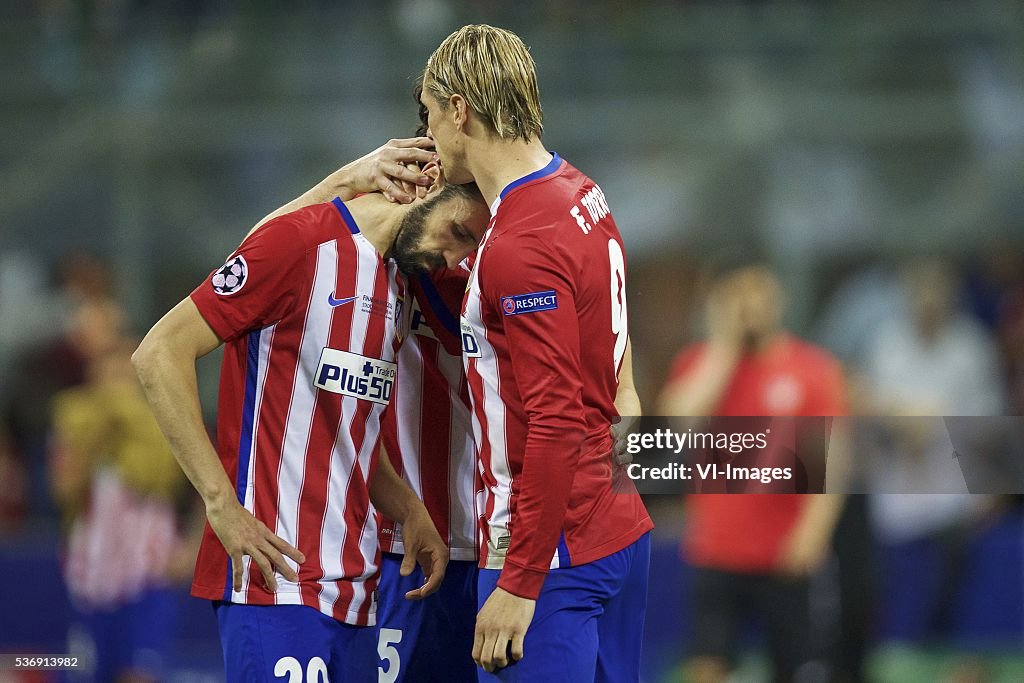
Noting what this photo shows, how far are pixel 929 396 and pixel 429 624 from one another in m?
4.56

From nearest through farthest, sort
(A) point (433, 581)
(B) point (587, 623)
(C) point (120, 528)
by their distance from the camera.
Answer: (B) point (587, 623) < (A) point (433, 581) < (C) point (120, 528)

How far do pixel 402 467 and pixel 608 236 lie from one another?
2.58ft

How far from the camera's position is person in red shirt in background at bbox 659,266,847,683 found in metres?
5.18

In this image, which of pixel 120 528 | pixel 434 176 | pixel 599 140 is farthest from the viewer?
pixel 599 140

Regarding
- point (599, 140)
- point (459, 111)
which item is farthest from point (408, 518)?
point (599, 140)

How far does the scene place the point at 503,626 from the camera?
7.19 ft

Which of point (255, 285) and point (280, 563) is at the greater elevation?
point (255, 285)

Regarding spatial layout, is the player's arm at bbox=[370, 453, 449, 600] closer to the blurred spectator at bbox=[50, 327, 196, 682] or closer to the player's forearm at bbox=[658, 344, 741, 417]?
the player's forearm at bbox=[658, 344, 741, 417]

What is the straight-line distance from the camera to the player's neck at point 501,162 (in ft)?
7.68

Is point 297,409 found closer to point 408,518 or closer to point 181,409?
point 181,409

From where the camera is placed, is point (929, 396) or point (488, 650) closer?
point (488, 650)

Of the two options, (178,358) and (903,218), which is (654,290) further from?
(178,358)

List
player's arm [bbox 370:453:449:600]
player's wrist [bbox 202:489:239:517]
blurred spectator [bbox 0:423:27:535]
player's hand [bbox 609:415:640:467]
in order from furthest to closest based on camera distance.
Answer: blurred spectator [bbox 0:423:27:535]
player's arm [bbox 370:453:449:600]
player's hand [bbox 609:415:640:467]
player's wrist [bbox 202:489:239:517]

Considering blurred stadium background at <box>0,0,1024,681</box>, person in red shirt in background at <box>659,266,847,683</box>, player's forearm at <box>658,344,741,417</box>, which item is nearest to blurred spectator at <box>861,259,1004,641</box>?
blurred stadium background at <box>0,0,1024,681</box>
